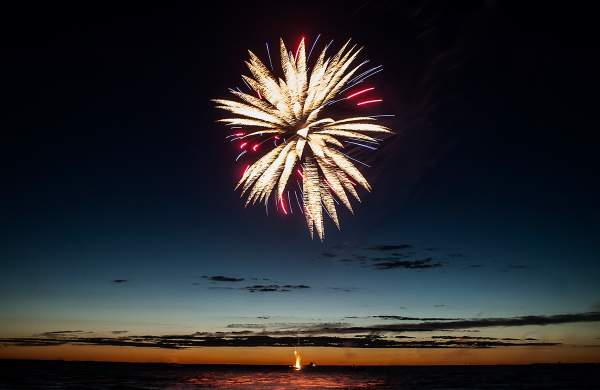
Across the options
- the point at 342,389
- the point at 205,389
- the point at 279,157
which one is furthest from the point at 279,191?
the point at 342,389

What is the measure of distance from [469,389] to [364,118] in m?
88.9

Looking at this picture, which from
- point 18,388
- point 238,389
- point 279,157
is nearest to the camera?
point 279,157

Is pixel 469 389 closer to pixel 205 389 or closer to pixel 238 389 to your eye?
pixel 238 389

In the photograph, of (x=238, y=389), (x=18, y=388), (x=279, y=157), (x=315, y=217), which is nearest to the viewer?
(x=315, y=217)

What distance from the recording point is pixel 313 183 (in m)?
18.8

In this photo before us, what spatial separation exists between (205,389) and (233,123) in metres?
77.6

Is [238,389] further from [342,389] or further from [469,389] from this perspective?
[469,389]

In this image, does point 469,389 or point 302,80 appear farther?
point 469,389

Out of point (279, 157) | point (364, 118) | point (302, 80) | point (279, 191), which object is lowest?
point (279, 191)

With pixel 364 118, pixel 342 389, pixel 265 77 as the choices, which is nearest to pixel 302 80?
pixel 265 77

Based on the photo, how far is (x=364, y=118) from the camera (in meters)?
19.3

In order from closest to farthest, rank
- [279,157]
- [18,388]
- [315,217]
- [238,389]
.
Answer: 1. [315,217]
2. [279,157]
3. [18,388]
4. [238,389]

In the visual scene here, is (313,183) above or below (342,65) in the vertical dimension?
below

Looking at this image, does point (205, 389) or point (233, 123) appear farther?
point (205, 389)
